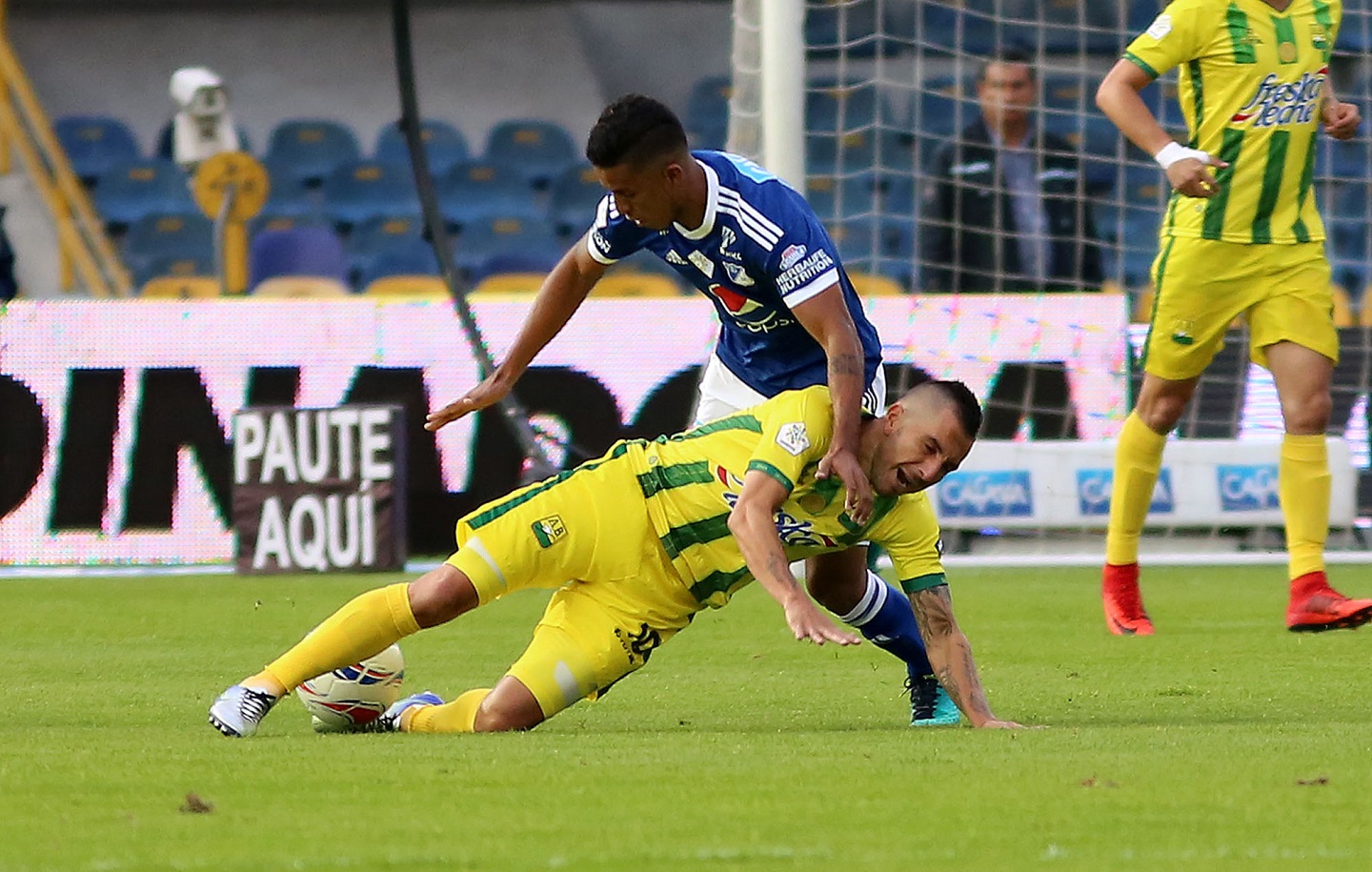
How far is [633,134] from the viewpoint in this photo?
14.5ft

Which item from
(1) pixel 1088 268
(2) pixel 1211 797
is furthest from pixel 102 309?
(2) pixel 1211 797

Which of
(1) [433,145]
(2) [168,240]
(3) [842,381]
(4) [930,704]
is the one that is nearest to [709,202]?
(3) [842,381]

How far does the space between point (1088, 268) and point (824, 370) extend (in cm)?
560

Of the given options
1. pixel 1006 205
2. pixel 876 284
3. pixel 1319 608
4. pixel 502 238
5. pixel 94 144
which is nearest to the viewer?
pixel 1319 608

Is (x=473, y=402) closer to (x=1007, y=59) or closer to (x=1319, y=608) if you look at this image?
Result: (x=1319, y=608)

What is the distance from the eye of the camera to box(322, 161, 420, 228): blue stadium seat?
48.1 feet

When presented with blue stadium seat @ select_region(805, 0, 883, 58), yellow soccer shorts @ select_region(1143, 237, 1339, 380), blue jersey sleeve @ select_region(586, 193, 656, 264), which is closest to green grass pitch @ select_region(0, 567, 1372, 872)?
yellow soccer shorts @ select_region(1143, 237, 1339, 380)

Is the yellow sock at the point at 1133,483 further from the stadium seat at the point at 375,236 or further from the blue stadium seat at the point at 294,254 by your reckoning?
the stadium seat at the point at 375,236

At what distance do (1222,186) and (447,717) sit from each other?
2.86 meters

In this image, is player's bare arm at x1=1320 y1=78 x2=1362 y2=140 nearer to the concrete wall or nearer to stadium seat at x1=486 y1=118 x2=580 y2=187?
stadium seat at x1=486 y1=118 x2=580 y2=187

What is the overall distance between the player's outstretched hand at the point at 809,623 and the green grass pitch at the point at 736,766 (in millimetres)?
234

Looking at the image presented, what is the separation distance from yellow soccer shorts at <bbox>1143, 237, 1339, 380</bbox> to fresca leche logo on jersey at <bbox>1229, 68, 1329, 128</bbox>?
1.16ft

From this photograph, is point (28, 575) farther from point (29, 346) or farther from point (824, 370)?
point (824, 370)

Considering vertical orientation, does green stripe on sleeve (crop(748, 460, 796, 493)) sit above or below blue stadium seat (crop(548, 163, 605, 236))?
above
